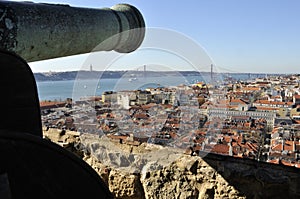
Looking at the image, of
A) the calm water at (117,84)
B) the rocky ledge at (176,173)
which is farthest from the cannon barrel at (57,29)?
the rocky ledge at (176,173)

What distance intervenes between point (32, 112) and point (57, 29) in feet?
2.46

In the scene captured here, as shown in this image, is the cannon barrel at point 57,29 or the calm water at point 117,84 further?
the calm water at point 117,84

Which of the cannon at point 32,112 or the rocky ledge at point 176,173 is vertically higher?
the cannon at point 32,112

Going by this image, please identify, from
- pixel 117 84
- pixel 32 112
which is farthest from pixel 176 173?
pixel 32 112

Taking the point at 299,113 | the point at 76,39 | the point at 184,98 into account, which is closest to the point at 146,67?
the point at 184,98

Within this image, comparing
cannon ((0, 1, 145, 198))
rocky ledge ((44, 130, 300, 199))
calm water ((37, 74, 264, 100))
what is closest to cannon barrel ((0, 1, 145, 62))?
cannon ((0, 1, 145, 198))

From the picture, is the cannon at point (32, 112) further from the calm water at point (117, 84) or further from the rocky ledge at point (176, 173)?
the calm water at point (117, 84)

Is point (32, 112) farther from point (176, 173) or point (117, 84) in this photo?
point (117, 84)

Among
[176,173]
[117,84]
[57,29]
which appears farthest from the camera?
[117,84]

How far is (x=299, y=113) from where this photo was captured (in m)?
5.50

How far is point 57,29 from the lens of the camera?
1428 mm

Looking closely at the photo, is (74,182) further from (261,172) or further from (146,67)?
(146,67)

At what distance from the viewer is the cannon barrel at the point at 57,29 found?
1.09m

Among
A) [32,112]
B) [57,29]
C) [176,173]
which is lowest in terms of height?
[176,173]
